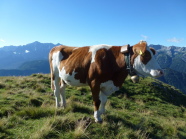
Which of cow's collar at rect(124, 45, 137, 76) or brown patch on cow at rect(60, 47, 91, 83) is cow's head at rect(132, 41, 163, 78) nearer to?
cow's collar at rect(124, 45, 137, 76)

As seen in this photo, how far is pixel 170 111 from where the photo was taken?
16.6 meters

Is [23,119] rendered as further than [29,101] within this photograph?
No

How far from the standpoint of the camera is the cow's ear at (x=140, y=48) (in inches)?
224

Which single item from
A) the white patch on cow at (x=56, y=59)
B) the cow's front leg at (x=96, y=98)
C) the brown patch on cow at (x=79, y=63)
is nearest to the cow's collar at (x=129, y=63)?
the cow's front leg at (x=96, y=98)

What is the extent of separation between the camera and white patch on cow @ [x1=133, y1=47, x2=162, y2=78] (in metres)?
5.62

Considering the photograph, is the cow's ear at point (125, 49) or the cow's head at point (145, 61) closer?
the cow's head at point (145, 61)

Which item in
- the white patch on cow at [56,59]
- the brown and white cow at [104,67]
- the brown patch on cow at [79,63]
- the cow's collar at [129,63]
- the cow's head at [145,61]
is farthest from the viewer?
the white patch on cow at [56,59]

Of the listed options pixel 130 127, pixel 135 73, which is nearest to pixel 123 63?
pixel 135 73

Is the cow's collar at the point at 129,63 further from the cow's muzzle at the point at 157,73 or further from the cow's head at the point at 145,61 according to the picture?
the cow's muzzle at the point at 157,73

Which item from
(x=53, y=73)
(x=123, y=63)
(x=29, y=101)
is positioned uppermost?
(x=123, y=63)

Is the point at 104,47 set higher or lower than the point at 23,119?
higher

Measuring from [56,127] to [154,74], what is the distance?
3425mm

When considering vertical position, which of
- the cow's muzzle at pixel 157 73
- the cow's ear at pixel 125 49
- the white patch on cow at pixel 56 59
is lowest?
the cow's muzzle at pixel 157 73

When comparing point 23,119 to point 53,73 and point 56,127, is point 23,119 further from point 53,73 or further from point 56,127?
point 53,73
